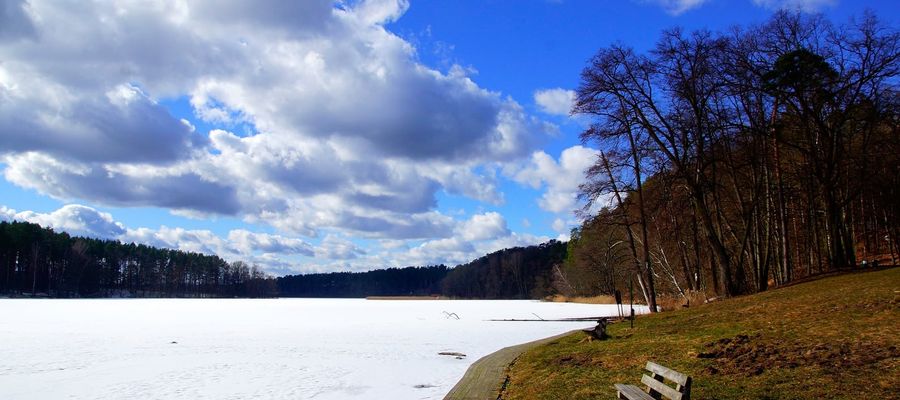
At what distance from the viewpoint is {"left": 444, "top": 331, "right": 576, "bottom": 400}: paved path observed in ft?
38.1

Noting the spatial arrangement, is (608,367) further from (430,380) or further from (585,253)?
(585,253)

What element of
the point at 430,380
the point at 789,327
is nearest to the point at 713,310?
the point at 789,327

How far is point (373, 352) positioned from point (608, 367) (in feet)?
32.0

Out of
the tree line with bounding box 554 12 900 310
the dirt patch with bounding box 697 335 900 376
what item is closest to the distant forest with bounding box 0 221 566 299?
the tree line with bounding box 554 12 900 310

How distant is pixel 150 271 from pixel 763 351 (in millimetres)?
153885

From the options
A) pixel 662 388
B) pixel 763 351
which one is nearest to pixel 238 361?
pixel 662 388

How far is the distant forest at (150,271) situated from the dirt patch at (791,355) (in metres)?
104

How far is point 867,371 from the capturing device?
8570 mm

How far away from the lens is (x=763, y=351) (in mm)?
11164

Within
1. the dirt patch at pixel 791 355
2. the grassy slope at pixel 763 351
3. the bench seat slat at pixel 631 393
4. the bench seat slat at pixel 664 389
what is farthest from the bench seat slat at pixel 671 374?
the dirt patch at pixel 791 355

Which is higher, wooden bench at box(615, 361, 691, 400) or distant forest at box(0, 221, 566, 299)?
distant forest at box(0, 221, 566, 299)

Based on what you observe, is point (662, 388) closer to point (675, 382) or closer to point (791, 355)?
point (675, 382)

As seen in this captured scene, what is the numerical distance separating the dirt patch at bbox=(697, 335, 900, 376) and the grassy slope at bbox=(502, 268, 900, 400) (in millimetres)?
→ 16

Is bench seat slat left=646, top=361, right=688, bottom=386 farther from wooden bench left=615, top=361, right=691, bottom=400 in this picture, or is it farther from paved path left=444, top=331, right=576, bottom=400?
paved path left=444, top=331, right=576, bottom=400
